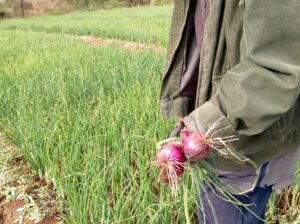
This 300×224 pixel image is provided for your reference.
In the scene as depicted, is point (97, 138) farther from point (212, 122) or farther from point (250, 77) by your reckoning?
point (250, 77)

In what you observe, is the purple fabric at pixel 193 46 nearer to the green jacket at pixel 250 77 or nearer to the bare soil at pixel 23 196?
the green jacket at pixel 250 77

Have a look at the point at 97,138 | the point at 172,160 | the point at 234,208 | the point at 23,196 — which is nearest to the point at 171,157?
the point at 172,160

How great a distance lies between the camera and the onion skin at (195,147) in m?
0.83

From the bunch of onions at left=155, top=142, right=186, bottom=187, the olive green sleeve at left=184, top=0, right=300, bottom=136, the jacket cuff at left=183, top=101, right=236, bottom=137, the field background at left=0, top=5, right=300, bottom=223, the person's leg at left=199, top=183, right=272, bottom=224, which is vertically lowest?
the field background at left=0, top=5, right=300, bottom=223

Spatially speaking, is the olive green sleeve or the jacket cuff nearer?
the olive green sleeve

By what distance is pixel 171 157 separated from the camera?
849 millimetres

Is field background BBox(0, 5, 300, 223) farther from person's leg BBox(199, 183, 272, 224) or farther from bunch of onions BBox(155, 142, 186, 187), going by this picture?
bunch of onions BBox(155, 142, 186, 187)

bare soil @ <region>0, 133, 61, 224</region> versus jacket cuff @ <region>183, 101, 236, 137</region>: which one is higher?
jacket cuff @ <region>183, 101, 236, 137</region>

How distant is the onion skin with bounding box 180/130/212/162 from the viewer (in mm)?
830

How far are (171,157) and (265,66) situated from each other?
0.87 feet

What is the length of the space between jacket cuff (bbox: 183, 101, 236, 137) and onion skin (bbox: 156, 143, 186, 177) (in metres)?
0.06

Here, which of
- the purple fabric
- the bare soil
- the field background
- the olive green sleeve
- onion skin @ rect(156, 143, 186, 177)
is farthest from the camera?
the bare soil

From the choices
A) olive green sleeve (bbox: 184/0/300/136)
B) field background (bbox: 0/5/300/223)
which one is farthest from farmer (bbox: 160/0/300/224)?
field background (bbox: 0/5/300/223)

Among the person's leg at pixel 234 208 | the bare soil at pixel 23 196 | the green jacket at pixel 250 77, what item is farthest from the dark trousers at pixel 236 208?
the bare soil at pixel 23 196
